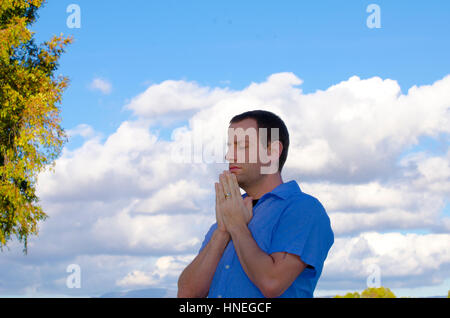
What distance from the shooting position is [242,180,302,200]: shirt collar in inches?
149

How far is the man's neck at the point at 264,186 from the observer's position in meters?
3.97

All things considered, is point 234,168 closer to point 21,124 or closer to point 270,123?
point 270,123

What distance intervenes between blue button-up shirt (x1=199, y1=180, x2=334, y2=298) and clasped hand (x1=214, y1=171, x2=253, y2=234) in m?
0.10

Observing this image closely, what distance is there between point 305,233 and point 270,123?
0.98m

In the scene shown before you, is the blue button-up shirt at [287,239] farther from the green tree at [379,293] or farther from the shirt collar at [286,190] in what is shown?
the green tree at [379,293]

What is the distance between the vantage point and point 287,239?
346cm

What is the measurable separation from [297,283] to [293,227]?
14.7 inches

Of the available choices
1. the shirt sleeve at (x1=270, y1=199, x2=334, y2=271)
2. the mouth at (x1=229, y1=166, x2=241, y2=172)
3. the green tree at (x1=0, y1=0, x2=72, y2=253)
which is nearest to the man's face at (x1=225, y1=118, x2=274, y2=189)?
the mouth at (x1=229, y1=166, x2=241, y2=172)

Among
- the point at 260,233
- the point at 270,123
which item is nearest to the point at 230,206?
the point at 260,233

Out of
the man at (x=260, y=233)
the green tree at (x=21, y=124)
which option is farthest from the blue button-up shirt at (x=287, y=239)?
the green tree at (x=21, y=124)

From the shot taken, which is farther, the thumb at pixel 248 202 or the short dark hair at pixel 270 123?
the short dark hair at pixel 270 123

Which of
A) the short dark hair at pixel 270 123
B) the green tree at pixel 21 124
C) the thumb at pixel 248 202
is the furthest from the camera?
the green tree at pixel 21 124
